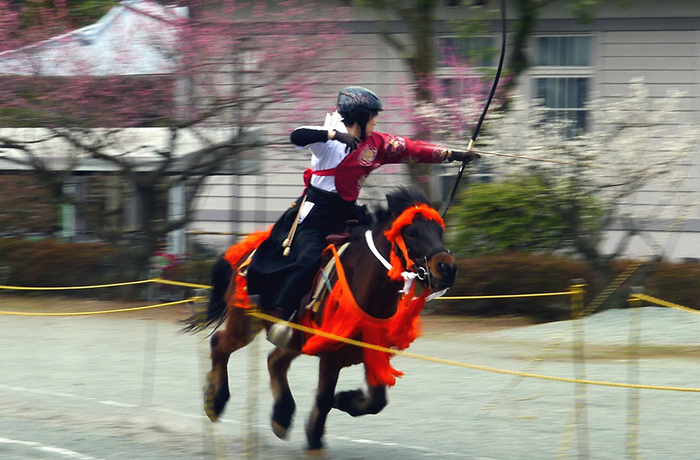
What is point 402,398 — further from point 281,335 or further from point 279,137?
point 279,137

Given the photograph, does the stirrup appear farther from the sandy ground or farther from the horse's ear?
the horse's ear

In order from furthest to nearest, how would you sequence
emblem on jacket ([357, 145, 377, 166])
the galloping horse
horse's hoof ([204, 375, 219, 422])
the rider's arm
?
1. horse's hoof ([204, 375, 219, 422])
2. emblem on jacket ([357, 145, 377, 166])
3. the rider's arm
4. the galloping horse

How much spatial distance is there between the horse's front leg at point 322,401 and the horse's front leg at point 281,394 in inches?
10.9

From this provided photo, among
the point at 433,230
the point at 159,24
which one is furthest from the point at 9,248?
the point at 433,230

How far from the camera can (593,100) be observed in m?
14.7

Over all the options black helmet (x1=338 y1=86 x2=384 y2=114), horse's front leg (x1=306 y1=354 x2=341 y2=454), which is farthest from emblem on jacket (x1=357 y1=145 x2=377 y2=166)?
horse's front leg (x1=306 y1=354 x2=341 y2=454)

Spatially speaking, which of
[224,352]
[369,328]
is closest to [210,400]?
[224,352]

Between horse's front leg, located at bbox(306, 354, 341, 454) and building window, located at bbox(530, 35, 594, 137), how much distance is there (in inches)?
440

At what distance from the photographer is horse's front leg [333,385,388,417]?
6066 mm

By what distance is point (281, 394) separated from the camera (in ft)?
21.2

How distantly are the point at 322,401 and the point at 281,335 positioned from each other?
47cm

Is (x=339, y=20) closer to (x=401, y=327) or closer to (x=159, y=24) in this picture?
(x=159, y=24)

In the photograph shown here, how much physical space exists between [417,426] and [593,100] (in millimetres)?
8801

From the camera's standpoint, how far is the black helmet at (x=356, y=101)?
6.12m
